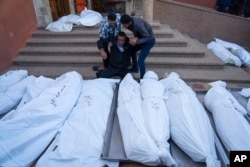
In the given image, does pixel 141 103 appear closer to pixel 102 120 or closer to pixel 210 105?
pixel 102 120

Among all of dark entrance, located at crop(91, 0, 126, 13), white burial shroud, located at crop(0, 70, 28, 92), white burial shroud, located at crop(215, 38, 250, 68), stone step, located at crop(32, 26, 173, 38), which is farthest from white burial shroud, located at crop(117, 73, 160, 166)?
dark entrance, located at crop(91, 0, 126, 13)

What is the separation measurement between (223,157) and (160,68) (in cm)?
216

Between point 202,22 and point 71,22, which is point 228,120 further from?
point 71,22

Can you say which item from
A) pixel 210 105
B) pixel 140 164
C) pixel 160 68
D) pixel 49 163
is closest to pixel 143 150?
pixel 140 164

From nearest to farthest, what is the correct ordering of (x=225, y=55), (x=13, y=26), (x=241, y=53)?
(x=13, y=26), (x=225, y=55), (x=241, y=53)

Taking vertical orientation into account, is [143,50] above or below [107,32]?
below

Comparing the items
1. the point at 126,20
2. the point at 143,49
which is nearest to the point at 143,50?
the point at 143,49

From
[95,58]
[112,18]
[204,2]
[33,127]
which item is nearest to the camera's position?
[33,127]

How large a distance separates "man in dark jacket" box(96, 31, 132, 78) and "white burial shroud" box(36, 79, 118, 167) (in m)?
0.70

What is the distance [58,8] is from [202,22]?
12.9ft

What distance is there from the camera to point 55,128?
193cm

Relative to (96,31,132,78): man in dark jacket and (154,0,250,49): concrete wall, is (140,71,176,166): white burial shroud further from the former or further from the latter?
(154,0,250,49): concrete wall

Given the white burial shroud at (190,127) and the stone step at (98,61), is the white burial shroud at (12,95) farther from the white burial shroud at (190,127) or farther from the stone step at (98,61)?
the white burial shroud at (190,127)

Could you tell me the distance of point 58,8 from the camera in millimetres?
5199
